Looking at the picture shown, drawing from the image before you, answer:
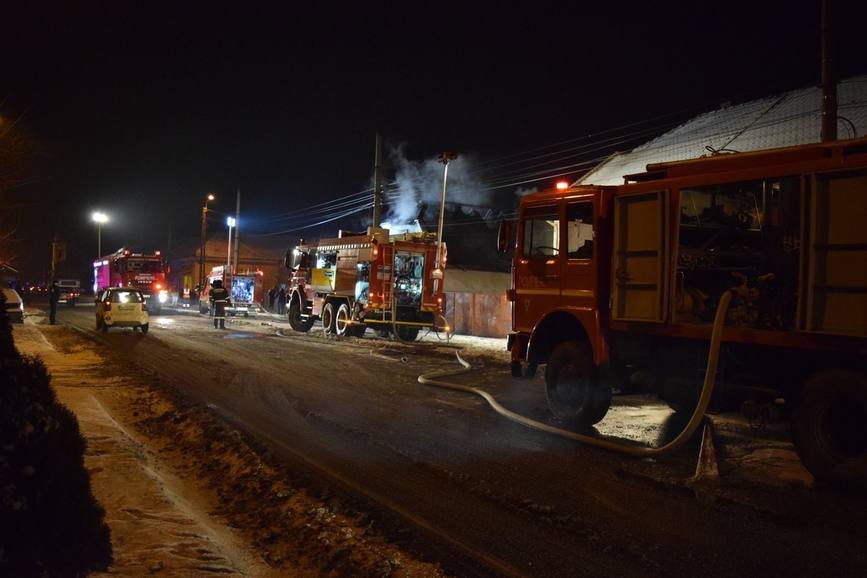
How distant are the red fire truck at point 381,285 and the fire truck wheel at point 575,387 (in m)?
12.1

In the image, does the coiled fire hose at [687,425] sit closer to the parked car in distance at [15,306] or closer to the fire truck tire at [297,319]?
the fire truck tire at [297,319]

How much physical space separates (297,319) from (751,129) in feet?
54.0

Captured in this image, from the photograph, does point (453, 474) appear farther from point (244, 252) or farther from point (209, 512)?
point (244, 252)

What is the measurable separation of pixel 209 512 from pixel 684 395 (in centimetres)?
521

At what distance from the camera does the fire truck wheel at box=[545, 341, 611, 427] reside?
848 centimetres

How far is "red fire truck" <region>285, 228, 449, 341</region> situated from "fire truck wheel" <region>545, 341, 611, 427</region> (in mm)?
12148

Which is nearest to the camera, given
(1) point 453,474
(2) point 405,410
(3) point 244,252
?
(1) point 453,474

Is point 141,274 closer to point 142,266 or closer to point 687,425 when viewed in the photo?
point 142,266

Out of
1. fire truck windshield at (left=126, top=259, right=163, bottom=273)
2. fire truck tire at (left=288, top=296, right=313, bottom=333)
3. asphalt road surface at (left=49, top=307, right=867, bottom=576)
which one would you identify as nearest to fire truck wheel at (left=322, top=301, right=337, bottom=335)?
fire truck tire at (left=288, top=296, right=313, bottom=333)

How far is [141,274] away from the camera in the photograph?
37.1 metres

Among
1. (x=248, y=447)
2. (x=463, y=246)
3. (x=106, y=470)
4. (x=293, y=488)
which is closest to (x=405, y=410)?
(x=248, y=447)

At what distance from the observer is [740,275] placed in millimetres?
7172

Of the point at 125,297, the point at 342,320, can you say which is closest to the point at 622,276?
the point at 342,320

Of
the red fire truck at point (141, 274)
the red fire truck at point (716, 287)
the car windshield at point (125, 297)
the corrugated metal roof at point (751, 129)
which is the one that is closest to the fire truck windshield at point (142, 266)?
the red fire truck at point (141, 274)
